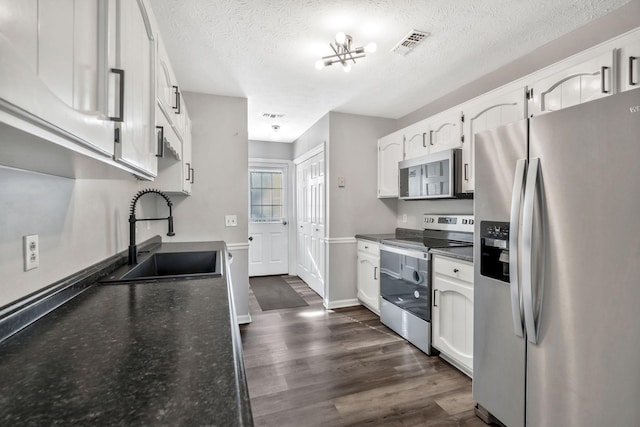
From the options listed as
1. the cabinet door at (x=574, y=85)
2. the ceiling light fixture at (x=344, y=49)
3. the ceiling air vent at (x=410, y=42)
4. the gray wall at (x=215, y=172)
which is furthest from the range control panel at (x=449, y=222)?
the gray wall at (x=215, y=172)

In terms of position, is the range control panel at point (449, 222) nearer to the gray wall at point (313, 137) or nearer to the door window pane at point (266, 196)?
the gray wall at point (313, 137)

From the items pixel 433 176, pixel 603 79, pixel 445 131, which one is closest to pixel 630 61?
pixel 603 79

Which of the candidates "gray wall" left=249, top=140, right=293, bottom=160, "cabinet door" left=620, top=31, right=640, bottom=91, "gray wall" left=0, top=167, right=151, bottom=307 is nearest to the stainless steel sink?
"gray wall" left=0, top=167, right=151, bottom=307

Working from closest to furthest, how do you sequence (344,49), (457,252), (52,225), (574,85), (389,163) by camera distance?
(52,225) → (574,85) → (344,49) → (457,252) → (389,163)

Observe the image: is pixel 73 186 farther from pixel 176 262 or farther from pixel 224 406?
pixel 224 406

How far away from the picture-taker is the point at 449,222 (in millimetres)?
2926

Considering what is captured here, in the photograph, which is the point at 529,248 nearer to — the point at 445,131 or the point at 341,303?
the point at 445,131

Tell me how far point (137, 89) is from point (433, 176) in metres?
2.43

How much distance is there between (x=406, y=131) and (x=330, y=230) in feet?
4.57

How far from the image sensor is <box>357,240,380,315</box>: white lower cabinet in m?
3.29

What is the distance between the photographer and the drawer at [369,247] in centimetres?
326

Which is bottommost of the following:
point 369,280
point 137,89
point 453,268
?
point 369,280

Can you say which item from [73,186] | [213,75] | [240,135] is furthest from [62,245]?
[240,135]

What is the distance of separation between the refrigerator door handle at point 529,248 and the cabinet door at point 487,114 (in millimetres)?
586
